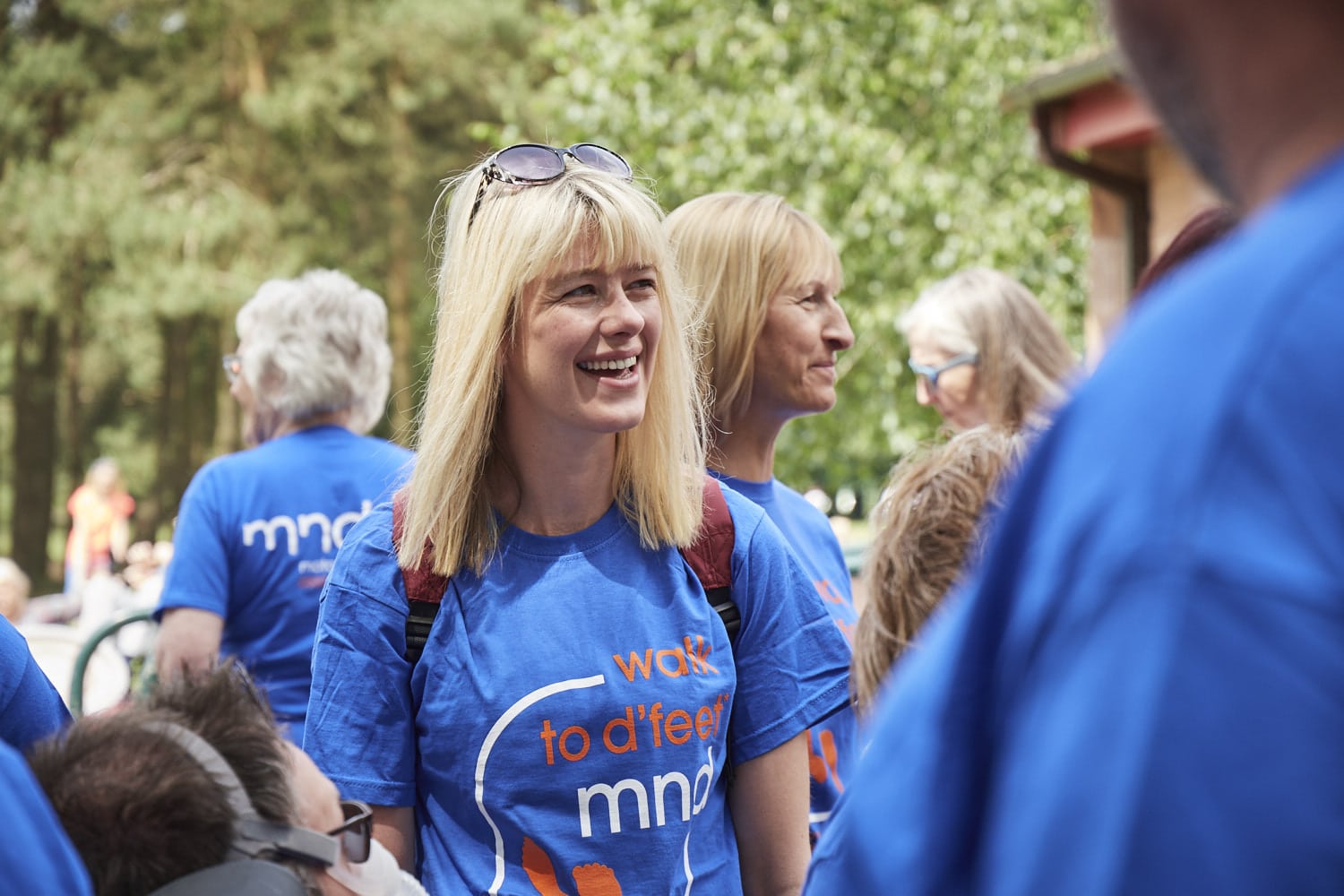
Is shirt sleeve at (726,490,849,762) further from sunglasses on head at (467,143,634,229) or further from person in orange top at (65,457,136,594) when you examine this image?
person in orange top at (65,457,136,594)

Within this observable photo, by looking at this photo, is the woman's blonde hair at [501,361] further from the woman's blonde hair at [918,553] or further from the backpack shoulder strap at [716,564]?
the woman's blonde hair at [918,553]

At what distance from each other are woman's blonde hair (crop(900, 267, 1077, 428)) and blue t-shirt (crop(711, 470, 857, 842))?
98 centimetres

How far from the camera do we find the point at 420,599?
7.42 feet

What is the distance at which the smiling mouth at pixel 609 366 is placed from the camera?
246 cm

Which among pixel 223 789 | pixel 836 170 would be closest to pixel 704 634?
pixel 223 789

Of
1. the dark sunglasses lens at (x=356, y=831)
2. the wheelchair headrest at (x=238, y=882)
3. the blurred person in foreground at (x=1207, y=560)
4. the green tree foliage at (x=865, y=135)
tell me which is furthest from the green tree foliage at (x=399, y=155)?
the blurred person in foreground at (x=1207, y=560)

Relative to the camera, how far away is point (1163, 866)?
63 centimetres

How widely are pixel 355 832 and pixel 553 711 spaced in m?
0.61

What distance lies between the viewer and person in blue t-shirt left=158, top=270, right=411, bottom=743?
12.8 ft

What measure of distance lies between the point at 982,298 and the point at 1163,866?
3785 millimetres

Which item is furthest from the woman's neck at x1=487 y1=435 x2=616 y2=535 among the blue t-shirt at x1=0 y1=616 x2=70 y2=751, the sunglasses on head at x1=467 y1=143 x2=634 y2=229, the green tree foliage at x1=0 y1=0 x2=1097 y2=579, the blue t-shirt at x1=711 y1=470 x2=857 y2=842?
the green tree foliage at x1=0 y1=0 x2=1097 y2=579

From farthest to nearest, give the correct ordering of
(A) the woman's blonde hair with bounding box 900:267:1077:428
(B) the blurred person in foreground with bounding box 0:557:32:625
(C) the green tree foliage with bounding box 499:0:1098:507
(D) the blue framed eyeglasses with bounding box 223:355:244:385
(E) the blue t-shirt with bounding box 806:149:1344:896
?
(C) the green tree foliage with bounding box 499:0:1098:507 < (B) the blurred person in foreground with bounding box 0:557:32:625 < (D) the blue framed eyeglasses with bounding box 223:355:244:385 < (A) the woman's blonde hair with bounding box 900:267:1077:428 < (E) the blue t-shirt with bounding box 806:149:1344:896

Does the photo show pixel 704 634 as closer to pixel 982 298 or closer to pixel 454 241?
pixel 454 241

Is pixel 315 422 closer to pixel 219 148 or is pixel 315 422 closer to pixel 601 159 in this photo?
pixel 601 159
